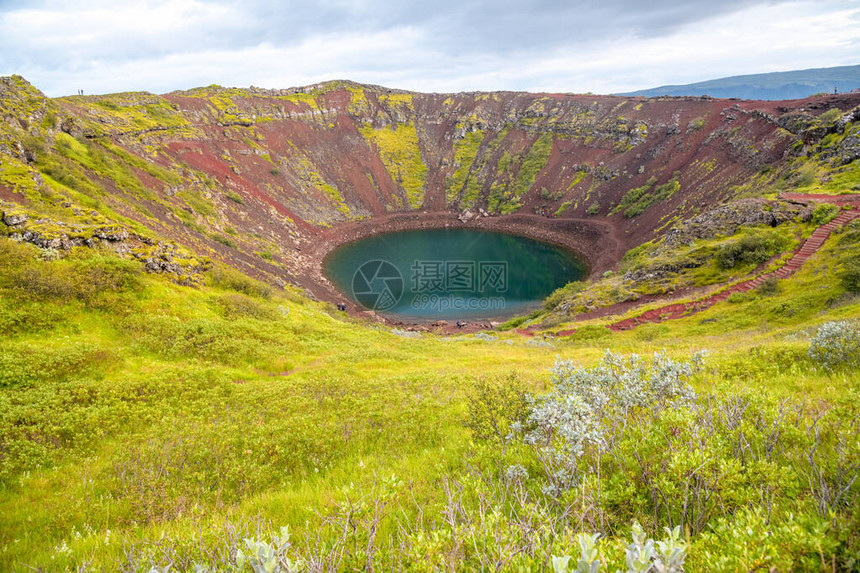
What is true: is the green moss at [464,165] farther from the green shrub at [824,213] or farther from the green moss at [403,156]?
the green shrub at [824,213]

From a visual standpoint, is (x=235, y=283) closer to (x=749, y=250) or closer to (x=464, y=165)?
(x=749, y=250)

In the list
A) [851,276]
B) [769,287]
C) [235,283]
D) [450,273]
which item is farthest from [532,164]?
[235,283]

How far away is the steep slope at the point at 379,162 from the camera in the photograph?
36.5 meters

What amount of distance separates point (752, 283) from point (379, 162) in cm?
8185

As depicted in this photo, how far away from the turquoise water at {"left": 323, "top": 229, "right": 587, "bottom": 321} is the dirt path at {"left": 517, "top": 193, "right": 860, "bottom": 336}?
17242 millimetres

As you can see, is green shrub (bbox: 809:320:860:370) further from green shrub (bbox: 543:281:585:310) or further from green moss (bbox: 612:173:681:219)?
green moss (bbox: 612:173:681:219)

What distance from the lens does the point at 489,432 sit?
22.0 ft

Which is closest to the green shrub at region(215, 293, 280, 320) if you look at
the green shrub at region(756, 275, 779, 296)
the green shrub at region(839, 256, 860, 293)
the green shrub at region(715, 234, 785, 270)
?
the green shrub at region(756, 275, 779, 296)

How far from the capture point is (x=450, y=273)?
5812 centimetres

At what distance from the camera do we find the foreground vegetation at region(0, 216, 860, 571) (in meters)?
3.03

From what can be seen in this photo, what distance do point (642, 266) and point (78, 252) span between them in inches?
1767

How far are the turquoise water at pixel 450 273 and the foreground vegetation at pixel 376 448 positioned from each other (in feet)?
90.0

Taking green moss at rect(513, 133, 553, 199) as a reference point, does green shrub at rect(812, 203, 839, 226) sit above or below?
below

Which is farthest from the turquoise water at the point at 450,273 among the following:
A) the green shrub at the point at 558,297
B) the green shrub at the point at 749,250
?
the green shrub at the point at 749,250
